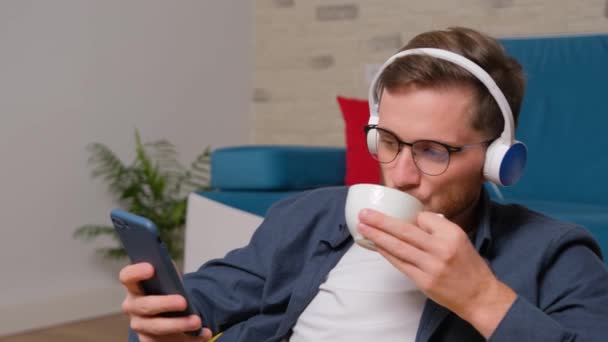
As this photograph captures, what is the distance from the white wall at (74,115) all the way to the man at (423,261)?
2.01m

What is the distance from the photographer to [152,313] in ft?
3.11

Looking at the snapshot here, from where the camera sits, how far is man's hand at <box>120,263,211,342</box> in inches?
36.6

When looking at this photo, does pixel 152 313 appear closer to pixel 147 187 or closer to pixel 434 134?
pixel 434 134

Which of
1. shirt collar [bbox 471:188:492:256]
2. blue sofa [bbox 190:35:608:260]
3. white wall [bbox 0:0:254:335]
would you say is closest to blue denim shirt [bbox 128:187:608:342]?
shirt collar [bbox 471:188:492:256]

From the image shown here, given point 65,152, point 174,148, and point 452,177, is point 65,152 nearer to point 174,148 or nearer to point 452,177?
point 174,148

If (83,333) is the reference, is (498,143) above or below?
above

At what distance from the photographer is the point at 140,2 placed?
11.0 feet

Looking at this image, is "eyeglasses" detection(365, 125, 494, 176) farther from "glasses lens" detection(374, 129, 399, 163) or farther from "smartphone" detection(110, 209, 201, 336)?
"smartphone" detection(110, 209, 201, 336)

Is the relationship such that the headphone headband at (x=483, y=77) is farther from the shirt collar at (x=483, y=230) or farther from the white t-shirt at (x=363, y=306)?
the white t-shirt at (x=363, y=306)

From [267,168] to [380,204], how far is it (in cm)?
175

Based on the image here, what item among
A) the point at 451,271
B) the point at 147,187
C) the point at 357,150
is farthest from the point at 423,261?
the point at 147,187

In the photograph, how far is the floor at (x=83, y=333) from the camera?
289 centimetres

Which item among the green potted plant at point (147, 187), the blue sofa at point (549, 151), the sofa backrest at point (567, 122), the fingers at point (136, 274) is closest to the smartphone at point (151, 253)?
the fingers at point (136, 274)

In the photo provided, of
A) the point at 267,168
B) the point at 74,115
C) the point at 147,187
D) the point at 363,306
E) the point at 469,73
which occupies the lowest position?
the point at 147,187
